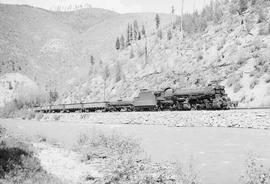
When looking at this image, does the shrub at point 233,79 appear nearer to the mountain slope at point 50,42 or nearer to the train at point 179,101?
the train at point 179,101

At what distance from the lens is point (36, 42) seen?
111 metres

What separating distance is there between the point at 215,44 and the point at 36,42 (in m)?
82.7

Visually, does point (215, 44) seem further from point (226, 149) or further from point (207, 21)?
point (226, 149)

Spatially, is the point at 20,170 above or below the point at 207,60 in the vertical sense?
below

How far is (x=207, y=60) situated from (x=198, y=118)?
64.8 ft

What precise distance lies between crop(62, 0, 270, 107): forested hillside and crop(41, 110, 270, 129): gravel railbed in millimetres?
6497

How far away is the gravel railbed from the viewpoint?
793 inches

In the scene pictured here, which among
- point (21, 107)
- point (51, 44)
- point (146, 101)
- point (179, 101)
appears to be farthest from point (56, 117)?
point (51, 44)

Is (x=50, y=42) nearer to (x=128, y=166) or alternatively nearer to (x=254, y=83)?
(x=254, y=83)

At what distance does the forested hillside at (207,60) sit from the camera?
31853 mm

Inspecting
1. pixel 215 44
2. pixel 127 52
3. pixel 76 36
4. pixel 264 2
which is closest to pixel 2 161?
pixel 215 44

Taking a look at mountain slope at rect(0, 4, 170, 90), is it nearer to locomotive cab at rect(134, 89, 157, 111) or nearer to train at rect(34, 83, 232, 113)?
train at rect(34, 83, 232, 113)

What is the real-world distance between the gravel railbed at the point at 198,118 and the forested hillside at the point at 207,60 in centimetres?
650

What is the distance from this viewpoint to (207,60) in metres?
41.5
